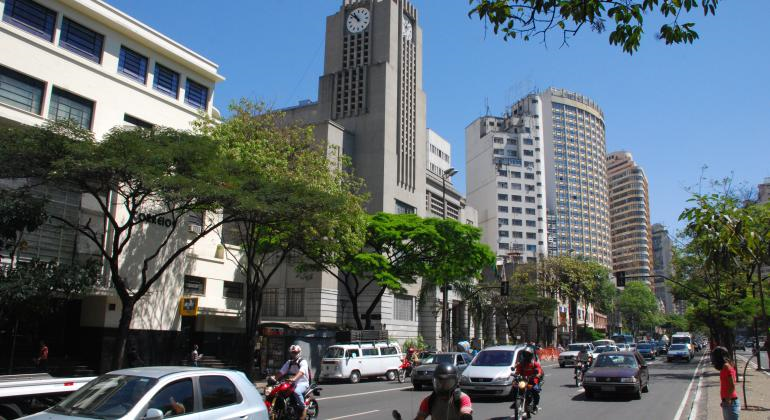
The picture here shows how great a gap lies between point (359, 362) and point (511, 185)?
9782 centimetres

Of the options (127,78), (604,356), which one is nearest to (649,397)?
(604,356)

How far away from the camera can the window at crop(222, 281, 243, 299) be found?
31516mm

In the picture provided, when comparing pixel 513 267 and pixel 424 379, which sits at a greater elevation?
pixel 513 267

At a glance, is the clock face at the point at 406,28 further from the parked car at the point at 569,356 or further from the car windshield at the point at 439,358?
the car windshield at the point at 439,358

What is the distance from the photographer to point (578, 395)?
62.6ft

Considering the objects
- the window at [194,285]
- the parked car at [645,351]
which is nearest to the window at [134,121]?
the window at [194,285]

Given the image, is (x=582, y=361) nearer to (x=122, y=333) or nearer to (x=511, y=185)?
(x=122, y=333)

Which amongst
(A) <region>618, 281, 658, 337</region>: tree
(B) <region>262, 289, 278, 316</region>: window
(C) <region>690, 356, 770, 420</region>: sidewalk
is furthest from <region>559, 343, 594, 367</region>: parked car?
(A) <region>618, 281, 658, 337</region>: tree

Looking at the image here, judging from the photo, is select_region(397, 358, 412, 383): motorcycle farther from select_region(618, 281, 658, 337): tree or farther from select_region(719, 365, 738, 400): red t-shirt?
select_region(618, 281, 658, 337): tree

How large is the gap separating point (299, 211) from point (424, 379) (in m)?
7.80

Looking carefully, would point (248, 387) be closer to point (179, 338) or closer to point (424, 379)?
point (424, 379)

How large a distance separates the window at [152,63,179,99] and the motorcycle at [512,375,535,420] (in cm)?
2286

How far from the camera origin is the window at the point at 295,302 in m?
40.8

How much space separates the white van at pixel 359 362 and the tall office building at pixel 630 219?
146m
